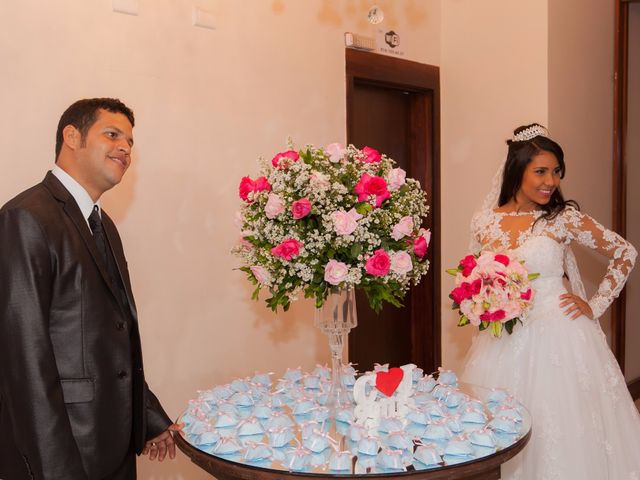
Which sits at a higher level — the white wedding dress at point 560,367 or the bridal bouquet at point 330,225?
the bridal bouquet at point 330,225

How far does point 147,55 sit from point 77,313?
171 cm

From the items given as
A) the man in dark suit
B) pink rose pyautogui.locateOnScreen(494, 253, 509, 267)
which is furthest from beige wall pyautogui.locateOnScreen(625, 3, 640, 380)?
the man in dark suit

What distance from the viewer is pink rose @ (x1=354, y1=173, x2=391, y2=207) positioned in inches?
90.7

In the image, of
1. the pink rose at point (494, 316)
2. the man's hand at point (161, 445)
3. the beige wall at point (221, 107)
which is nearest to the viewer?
the man's hand at point (161, 445)

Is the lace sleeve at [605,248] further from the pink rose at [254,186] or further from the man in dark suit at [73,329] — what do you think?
the man in dark suit at [73,329]

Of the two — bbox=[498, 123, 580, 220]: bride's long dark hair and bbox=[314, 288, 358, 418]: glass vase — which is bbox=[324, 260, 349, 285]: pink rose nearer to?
bbox=[314, 288, 358, 418]: glass vase

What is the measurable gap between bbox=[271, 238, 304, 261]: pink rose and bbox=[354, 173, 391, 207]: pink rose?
0.80ft

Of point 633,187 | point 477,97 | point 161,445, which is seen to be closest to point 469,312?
point 161,445

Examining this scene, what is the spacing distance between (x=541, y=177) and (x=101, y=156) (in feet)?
7.73

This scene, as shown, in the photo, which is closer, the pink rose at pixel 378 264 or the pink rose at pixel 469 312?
the pink rose at pixel 378 264

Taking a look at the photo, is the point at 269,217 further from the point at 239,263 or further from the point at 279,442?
the point at 239,263

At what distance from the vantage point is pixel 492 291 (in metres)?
3.14

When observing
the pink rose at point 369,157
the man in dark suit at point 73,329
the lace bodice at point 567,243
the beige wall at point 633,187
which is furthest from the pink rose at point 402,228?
the beige wall at point 633,187

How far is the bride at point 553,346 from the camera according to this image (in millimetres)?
3447
